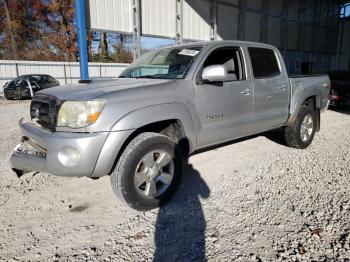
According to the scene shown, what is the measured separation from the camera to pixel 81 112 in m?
2.90

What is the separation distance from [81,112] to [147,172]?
0.97 m

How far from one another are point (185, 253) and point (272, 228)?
924 millimetres

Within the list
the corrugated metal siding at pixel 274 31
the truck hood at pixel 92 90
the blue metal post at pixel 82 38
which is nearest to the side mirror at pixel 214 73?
the truck hood at pixel 92 90

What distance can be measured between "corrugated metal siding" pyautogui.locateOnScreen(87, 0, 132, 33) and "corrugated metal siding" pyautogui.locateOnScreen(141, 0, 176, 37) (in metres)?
0.87

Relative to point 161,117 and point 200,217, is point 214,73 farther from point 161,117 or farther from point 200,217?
Result: point 200,217

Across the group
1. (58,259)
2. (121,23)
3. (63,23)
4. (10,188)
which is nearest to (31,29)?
(63,23)

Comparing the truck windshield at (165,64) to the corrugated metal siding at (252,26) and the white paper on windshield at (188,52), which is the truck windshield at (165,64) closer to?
the white paper on windshield at (188,52)

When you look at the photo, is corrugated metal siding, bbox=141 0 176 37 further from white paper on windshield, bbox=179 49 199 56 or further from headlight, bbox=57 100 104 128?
headlight, bbox=57 100 104 128

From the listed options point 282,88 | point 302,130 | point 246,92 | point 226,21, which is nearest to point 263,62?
point 282,88

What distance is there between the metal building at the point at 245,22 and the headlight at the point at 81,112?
11.3m

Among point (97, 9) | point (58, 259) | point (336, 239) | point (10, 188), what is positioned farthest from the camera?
point (97, 9)

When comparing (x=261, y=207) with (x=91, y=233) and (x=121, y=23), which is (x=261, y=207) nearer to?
(x=91, y=233)

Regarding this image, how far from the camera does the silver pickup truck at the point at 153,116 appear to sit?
2.89m

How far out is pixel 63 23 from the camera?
86.3 feet
